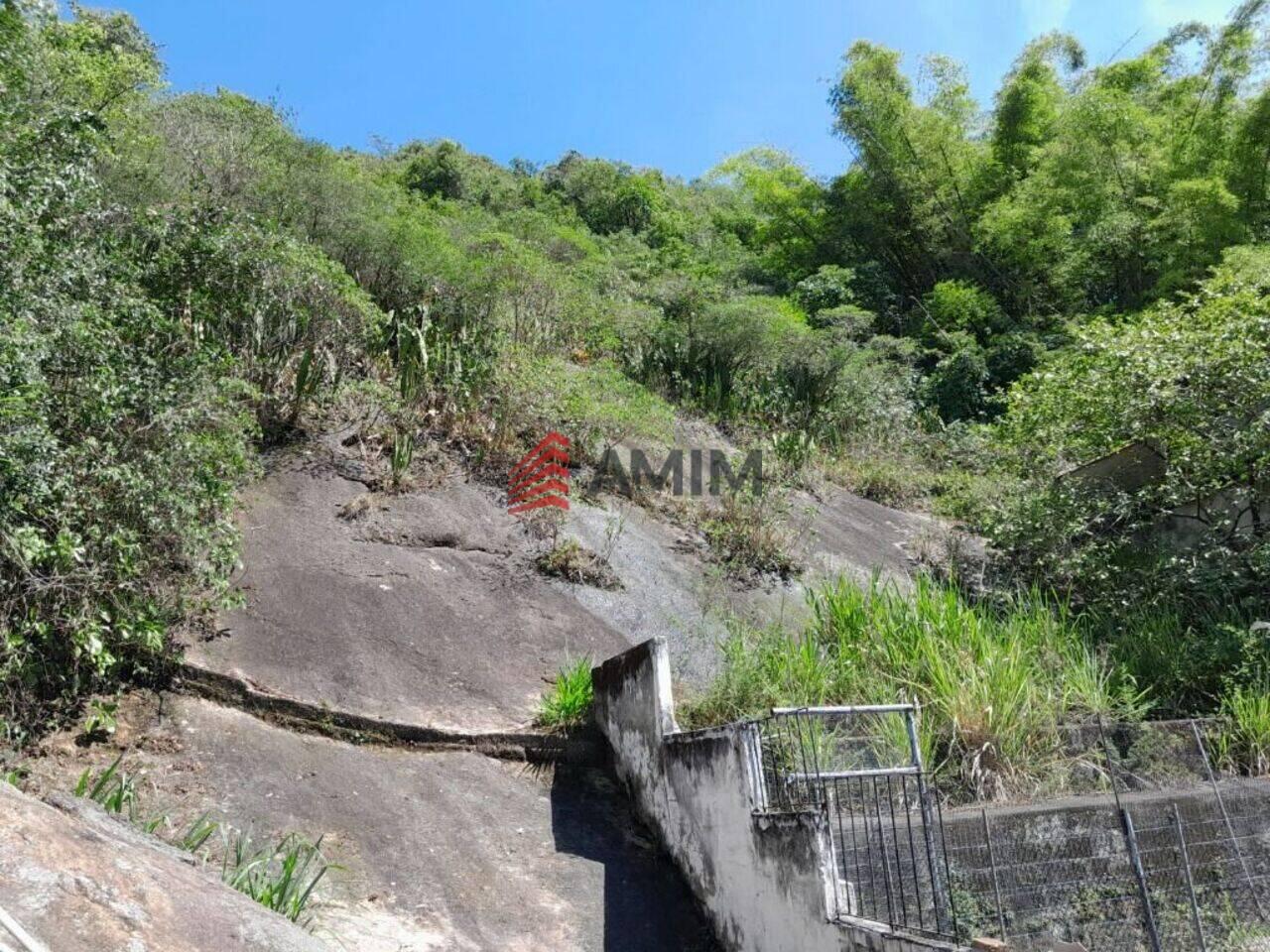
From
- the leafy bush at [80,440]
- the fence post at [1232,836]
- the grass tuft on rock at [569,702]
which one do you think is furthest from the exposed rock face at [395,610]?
the fence post at [1232,836]

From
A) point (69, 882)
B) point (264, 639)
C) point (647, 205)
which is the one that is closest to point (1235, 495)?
point (264, 639)

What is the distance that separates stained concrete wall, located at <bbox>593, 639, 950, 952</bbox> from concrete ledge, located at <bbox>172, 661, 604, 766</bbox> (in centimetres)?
73

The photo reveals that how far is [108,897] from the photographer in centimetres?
349

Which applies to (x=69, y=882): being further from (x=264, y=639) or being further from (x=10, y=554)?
(x=264, y=639)

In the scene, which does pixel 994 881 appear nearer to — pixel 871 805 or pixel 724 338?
pixel 871 805

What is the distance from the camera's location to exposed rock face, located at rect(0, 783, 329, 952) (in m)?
3.23

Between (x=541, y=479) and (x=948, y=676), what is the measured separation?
5.44 meters

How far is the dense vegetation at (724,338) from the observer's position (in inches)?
266

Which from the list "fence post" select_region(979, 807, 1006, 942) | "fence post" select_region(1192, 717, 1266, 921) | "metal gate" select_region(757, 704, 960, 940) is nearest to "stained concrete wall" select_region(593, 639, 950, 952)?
"metal gate" select_region(757, 704, 960, 940)

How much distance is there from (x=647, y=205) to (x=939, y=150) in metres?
9.61

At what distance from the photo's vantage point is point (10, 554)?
5.86 metres

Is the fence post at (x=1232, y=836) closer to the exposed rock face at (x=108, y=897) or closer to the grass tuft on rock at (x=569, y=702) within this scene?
the grass tuft on rock at (x=569, y=702)

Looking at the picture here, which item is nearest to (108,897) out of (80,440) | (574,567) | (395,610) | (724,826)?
(724,826)

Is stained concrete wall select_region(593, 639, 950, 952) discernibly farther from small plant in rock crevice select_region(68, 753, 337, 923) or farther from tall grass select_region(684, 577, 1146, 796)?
small plant in rock crevice select_region(68, 753, 337, 923)
